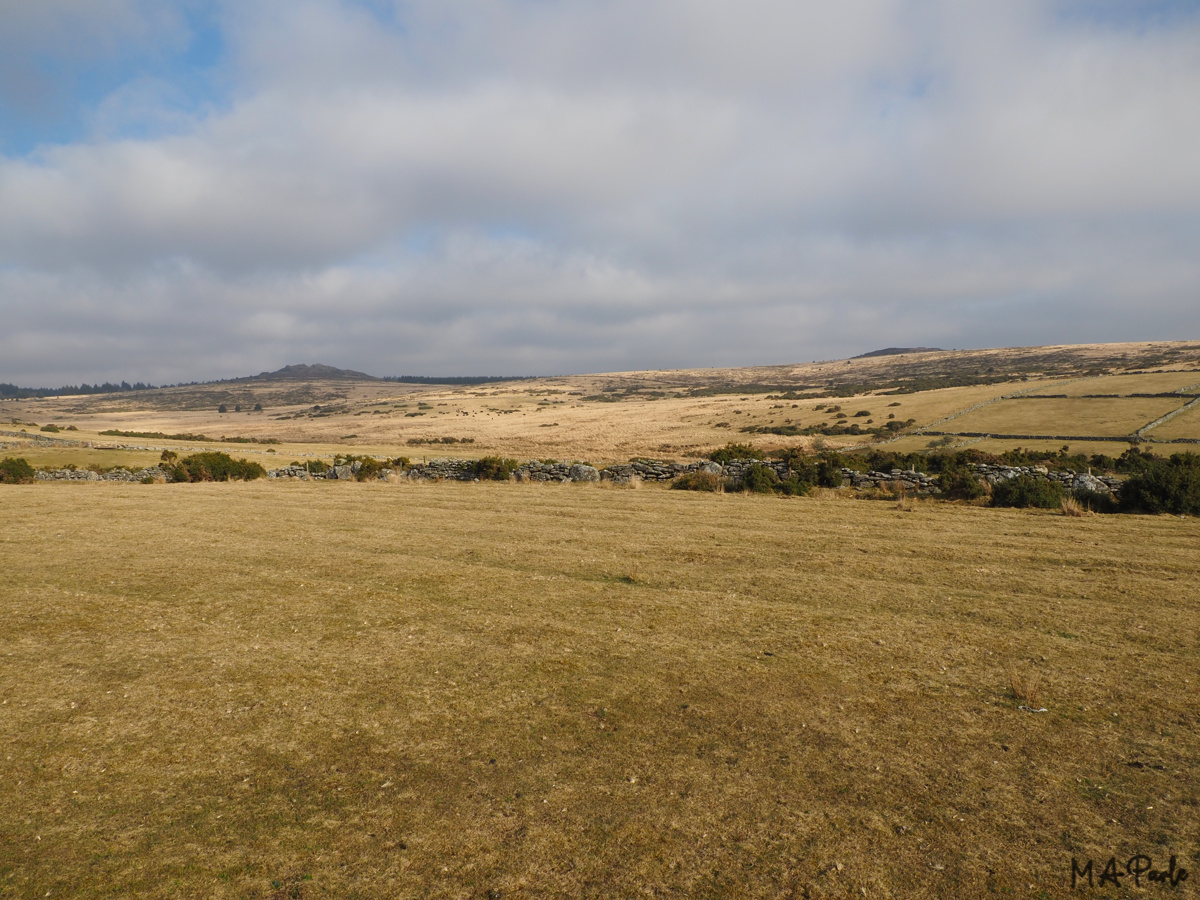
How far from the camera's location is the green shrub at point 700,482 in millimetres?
24453

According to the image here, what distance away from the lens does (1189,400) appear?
43688 mm

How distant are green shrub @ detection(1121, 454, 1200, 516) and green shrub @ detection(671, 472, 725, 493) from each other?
12033mm

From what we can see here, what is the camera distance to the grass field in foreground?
453 cm

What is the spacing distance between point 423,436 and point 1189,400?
67.3m

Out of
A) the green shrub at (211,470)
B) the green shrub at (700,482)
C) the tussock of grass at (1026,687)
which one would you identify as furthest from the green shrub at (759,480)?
the green shrub at (211,470)

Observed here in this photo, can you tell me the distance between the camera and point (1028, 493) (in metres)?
19.2

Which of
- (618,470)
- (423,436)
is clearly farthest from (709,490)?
(423,436)

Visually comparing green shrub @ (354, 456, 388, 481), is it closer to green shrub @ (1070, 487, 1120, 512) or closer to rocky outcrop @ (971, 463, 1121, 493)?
rocky outcrop @ (971, 463, 1121, 493)
